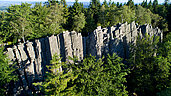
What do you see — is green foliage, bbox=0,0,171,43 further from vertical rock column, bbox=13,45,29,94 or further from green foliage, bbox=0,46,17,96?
green foliage, bbox=0,46,17,96

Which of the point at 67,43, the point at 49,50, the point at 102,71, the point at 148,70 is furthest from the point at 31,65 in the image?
the point at 148,70

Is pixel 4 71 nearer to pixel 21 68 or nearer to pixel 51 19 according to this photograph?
pixel 21 68

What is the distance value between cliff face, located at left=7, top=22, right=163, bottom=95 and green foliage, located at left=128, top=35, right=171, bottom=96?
2353mm

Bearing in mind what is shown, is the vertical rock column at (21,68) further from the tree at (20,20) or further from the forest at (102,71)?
the tree at (20,20)

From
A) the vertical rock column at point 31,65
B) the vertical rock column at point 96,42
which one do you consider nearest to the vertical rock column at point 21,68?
the vertical rock column at point 31,65

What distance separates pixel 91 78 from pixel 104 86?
1173 mm

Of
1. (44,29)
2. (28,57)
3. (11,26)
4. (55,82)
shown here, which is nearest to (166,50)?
(55,82)

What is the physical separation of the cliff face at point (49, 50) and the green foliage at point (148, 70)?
2.35 meters

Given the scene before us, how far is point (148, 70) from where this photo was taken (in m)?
14.5

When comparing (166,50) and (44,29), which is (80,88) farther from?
(44,29)

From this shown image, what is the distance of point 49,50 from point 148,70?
1090cm

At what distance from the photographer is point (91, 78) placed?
34.2 ft

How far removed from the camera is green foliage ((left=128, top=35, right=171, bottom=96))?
538 inches

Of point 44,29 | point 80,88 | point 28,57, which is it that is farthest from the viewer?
point 44,29
